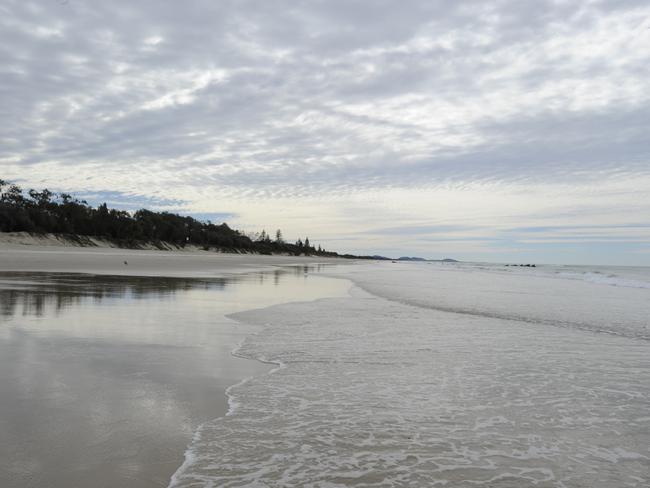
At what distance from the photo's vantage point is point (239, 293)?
14469 mm

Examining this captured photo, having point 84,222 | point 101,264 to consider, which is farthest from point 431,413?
point 84,222

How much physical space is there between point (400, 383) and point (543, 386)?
1.55 metres

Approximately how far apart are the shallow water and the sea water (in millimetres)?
278

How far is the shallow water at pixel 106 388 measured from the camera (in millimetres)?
2898

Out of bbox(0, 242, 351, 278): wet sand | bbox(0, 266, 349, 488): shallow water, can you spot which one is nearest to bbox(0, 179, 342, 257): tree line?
bbox(0, 242, 351, 278): wet sand

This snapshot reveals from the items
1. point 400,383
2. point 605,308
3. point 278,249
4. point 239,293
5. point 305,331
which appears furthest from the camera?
point 278,249

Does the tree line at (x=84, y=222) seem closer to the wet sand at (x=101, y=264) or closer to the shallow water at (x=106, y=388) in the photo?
the wet sand at (x=101, y=264)

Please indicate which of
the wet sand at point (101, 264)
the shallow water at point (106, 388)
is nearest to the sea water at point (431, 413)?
the shallow water at point (106, 388)

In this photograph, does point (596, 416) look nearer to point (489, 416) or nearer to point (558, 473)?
point (489, 416)

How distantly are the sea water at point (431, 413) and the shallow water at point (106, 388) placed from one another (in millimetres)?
278

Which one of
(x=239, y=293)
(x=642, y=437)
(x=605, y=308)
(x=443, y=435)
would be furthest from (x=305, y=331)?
(x=605, y=308)

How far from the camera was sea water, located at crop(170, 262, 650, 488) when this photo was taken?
3.08m

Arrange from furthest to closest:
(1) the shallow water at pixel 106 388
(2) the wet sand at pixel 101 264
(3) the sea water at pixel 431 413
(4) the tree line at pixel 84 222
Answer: (4) the tree line at pixel 84 222 → (2) the wet sand at pixel 101 264 → (3) the sea water at pixel 431 413 → (1) the shallow water at pixel 106 388

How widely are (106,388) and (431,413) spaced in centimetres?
299
